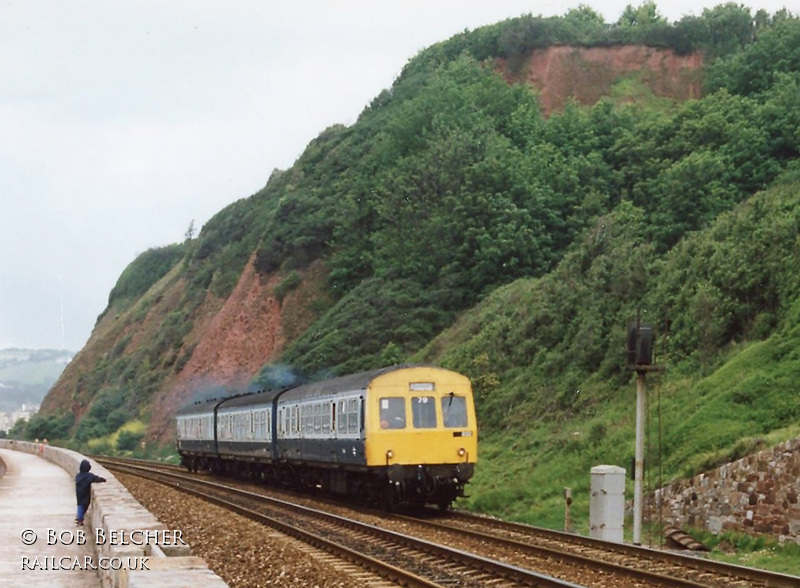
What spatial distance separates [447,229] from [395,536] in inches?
1404

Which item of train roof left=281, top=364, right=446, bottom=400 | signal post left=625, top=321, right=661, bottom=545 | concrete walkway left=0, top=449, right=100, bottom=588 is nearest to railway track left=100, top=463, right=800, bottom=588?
signal post left=625, top=321, right=661, bottom=545

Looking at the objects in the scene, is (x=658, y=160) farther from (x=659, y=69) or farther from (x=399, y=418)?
(x=399, y=418)

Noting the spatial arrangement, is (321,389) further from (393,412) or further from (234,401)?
(234,401)

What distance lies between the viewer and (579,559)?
15203 mm

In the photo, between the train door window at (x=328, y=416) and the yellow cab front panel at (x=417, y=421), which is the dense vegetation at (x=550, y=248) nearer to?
the yellow cab front panel at (x=417, y=421)

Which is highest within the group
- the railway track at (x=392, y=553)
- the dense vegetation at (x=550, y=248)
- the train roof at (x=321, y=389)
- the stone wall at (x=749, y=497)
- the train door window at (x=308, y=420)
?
the dense vegetation at (x=550, y=248)

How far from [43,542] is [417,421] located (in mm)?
9385

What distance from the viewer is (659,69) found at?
236ft

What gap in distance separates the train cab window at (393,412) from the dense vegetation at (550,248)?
3373 mm

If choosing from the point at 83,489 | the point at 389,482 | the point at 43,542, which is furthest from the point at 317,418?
the point at 43,542

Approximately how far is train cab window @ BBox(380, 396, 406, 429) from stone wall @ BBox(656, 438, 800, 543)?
5.77 metres

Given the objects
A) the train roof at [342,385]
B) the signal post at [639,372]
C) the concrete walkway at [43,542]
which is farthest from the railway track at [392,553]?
the concrete walkway at [43,542]

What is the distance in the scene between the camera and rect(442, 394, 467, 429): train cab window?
23938mm

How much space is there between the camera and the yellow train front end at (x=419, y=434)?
917 inches
